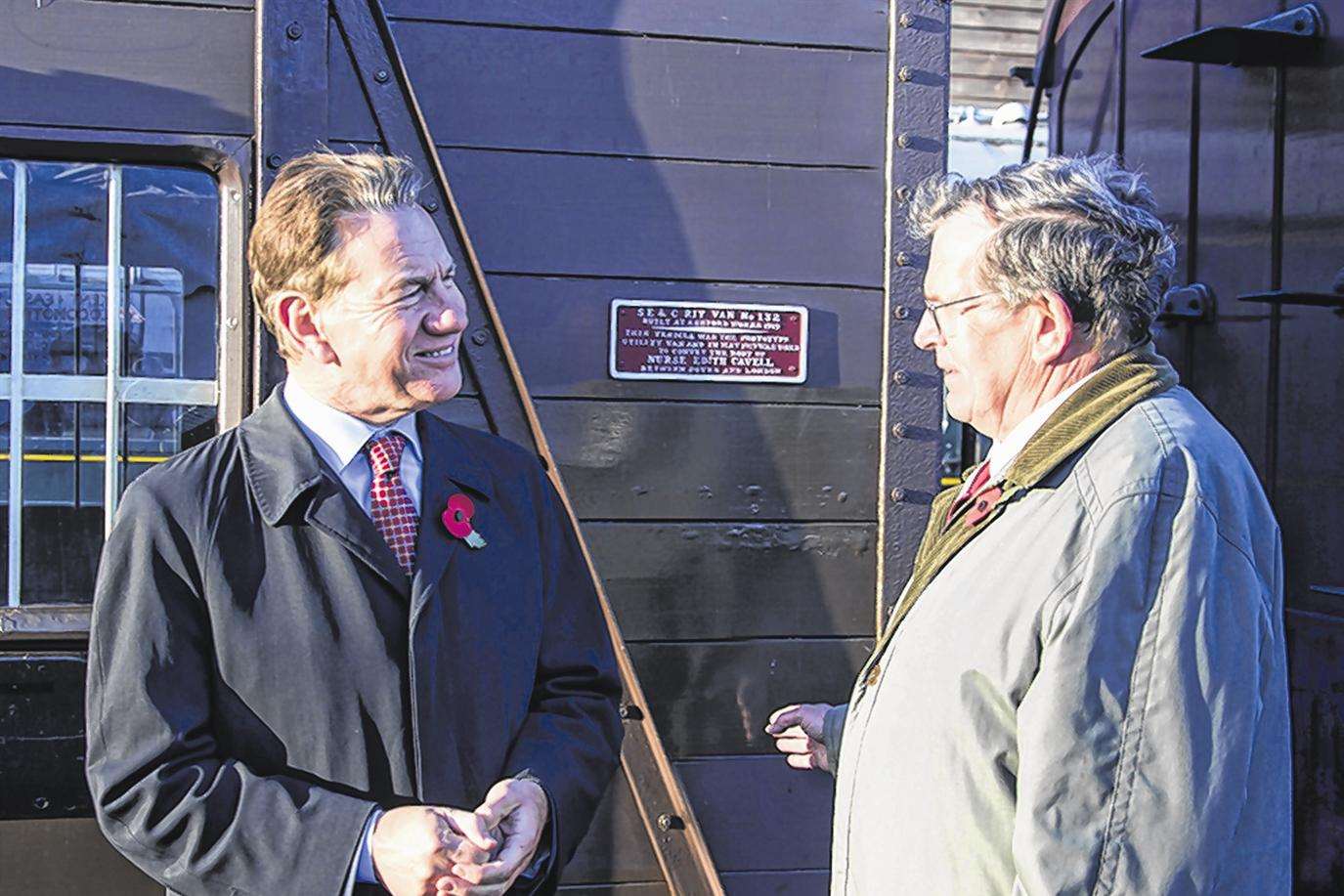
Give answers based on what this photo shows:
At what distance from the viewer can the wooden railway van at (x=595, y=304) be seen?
2611 millimetres

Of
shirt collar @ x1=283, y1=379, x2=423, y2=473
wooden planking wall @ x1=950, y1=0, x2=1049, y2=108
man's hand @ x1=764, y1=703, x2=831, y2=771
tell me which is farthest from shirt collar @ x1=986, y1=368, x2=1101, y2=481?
wooden planking wall @ x1=950, y1=0, x2=1049, y2=108

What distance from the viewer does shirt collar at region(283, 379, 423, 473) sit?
75.8 inches

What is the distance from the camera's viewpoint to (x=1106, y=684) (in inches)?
59.1

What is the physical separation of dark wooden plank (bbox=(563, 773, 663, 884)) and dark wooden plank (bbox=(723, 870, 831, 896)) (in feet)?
0.52

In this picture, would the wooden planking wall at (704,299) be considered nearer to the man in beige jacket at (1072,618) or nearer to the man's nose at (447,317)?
the man's nose at (447,317)

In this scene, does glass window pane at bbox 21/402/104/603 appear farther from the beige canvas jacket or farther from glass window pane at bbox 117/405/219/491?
the beige canvas jacket

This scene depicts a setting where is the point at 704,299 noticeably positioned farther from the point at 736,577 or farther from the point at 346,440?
the point at 346,440

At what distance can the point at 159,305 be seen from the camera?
2.68 m

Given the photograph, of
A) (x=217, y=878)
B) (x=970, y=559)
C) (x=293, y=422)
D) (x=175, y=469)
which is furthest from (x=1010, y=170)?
(x=217, y=878)

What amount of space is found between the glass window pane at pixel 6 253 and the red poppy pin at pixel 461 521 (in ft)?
3.98

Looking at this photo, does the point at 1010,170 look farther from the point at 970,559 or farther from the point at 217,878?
the point at 217,878

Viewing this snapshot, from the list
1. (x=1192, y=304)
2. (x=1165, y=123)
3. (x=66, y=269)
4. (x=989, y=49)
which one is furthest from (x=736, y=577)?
(x=989, y=49)

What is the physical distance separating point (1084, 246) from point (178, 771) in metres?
1.30

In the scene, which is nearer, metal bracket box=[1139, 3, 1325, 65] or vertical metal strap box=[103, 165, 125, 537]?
vertical metal strap box=[103, 165, 125, 537]
